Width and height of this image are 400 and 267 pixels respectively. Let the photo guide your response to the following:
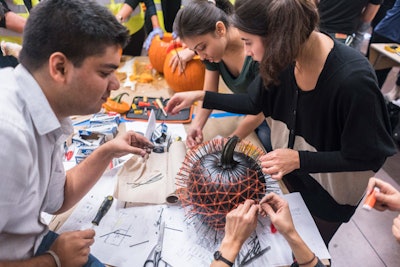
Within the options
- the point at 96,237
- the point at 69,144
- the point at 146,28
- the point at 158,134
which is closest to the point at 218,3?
the point at 158,134

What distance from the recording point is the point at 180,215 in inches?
39.5

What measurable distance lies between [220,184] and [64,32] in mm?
584

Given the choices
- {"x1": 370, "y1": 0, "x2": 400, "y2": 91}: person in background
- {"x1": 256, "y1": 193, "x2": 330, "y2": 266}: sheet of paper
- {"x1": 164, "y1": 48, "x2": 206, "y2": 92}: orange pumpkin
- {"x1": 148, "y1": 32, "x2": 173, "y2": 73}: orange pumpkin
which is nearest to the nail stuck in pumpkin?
{"x1": 164, "y1": 48, "x2": 206, "y2": 92}: orange pumpkin

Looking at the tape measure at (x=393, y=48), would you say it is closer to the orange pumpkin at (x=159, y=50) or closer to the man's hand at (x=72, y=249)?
the orange pumpkin at (x=159, y=50)

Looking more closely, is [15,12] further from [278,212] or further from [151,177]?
[278,212]

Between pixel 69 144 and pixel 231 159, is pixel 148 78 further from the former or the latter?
pixel 231 159

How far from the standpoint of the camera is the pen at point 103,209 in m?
0.97

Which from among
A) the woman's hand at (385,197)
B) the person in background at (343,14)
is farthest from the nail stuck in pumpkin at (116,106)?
the person in background at (343,14)

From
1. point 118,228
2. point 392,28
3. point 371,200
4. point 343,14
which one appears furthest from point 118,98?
point 392,28

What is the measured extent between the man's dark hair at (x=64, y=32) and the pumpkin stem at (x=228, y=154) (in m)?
0.45

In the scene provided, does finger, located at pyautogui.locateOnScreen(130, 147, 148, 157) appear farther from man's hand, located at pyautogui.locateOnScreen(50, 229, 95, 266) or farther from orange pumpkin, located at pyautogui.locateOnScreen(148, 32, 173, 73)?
orange pumpkin, located at pyautogui.locateOnScreen(148, 32, 173, 73)

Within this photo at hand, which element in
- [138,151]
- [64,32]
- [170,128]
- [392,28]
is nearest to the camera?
[64,32]

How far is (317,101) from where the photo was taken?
3.21 feet

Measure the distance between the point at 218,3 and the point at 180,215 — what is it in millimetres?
963
